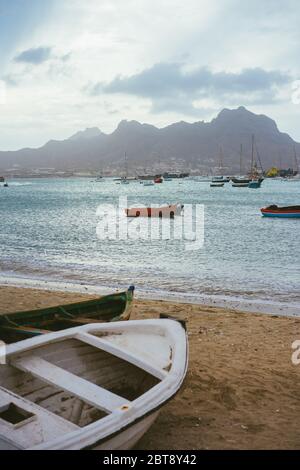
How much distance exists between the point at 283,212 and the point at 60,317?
40.5m

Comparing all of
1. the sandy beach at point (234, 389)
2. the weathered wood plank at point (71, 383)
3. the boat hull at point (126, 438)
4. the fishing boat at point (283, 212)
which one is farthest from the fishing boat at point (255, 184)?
the boat hull at point (126, 438)

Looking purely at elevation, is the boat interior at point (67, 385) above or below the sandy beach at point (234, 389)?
above

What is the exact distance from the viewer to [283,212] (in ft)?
151

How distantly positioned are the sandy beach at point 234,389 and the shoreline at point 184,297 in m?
1.08

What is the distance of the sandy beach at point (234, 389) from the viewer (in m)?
6.23

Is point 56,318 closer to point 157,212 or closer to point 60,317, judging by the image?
point 60,317

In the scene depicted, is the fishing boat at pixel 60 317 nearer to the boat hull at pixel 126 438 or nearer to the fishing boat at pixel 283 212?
the boat hull at pixel 126 438

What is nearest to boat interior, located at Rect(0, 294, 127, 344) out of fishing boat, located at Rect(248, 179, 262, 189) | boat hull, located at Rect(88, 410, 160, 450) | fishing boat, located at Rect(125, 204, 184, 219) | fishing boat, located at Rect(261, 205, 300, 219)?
boat hull, located at Rect(88, 410, 160, 450)

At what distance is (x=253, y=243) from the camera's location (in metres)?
30.7

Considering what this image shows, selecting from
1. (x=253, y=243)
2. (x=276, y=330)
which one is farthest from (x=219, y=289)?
(x=253, y=243)

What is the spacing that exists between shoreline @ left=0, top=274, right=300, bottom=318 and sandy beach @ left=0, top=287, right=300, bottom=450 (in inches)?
42.4

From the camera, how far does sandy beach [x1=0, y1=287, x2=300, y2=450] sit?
6.23 m

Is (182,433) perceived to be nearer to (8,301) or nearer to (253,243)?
(8,301)

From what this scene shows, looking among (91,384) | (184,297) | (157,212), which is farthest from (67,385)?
(157,212)
